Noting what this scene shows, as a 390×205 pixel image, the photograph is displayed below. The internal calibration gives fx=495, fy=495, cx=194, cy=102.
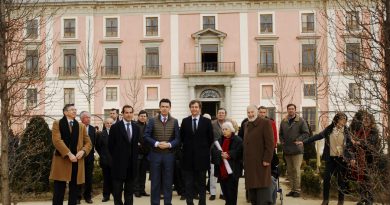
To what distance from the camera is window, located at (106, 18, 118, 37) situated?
37094 millimetres

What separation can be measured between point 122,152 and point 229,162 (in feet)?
6.44

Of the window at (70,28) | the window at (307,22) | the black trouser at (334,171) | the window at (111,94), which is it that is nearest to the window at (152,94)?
the window at (111,94)

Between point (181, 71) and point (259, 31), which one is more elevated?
point (259, 31)

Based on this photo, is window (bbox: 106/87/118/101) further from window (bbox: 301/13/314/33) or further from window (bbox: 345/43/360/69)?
window (bbox: 345/43/360/69)

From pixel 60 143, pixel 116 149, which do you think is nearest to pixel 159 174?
pixel 116 149

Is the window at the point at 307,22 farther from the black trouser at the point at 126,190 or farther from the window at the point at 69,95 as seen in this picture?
the black trouser at the point at 126,190

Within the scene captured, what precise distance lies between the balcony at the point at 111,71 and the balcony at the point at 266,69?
33.9 feet

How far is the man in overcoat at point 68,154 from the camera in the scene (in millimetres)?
8797

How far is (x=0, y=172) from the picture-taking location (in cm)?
736

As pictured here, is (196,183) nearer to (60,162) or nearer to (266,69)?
(60,162)

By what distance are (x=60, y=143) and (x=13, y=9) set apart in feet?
8.53

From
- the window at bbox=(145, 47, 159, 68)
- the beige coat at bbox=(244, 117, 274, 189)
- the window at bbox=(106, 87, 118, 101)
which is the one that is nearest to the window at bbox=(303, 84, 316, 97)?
the window at bbox=(145, 47, 159, 68)

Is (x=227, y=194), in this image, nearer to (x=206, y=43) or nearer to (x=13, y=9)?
(x=13, y=9)

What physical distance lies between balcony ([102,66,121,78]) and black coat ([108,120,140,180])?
27886mm
